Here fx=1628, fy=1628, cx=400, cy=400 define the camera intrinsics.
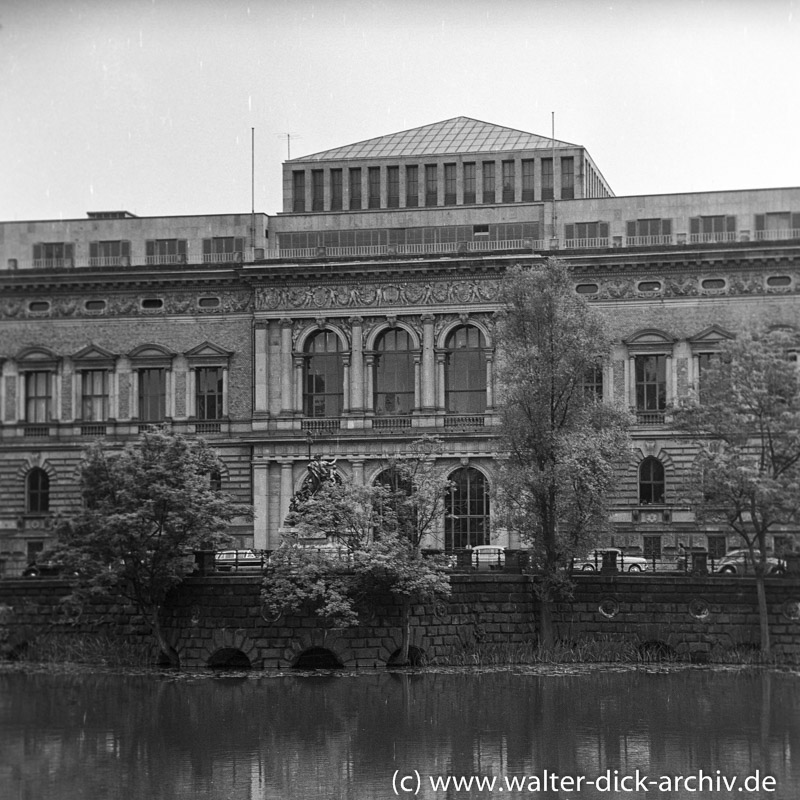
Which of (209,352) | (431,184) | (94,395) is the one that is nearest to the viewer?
(209,352)

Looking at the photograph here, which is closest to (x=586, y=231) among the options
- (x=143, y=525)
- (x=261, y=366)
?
(x=261, y=366)

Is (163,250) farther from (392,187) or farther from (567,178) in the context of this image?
(567,178)

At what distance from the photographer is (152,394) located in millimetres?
90812

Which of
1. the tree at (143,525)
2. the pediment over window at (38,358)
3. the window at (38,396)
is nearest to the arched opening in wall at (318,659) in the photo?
the tree at (143,525)

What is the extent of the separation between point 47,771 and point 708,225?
182 feet

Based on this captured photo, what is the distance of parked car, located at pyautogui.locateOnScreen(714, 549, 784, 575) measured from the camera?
6594cm

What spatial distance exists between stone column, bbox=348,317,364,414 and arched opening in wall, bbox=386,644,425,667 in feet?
84.6

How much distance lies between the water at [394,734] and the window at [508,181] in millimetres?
39315

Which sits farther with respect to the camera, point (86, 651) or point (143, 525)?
point (86, 651)

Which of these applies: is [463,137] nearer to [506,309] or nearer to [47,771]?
[506,309]

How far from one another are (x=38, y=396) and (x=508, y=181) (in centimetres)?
2951

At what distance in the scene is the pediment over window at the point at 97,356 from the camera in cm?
9069

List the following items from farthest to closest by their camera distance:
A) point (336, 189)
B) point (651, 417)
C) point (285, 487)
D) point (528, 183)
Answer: point (336, 189) < point (528, 183) < point (285, 487) < point (651, 417)

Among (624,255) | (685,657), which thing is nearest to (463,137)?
(624,255)
